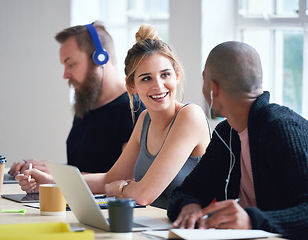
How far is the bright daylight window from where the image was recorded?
13.1 ft

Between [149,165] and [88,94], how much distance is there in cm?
108

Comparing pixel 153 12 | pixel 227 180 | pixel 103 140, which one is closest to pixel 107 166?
pixel 103 140

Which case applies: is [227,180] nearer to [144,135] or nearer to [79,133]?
[144,135]

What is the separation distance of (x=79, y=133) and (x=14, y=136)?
7.64 feet

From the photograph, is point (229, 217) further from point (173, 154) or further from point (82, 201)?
point (173, 154)

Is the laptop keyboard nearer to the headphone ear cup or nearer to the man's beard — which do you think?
the man's beard

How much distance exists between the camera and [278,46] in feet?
13.7

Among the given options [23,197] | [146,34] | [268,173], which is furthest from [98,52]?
[268,173]

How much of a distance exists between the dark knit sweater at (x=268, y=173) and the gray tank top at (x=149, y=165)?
380 mm

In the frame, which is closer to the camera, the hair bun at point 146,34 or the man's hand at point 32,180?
the man's hand at point 32,180

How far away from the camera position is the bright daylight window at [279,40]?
3.99 meters

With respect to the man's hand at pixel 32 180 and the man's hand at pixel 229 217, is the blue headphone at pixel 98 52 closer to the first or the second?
the man's hand at pixel 32 180

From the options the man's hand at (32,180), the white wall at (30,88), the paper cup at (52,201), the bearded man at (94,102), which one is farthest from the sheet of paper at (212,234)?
the white wall at (30,88)

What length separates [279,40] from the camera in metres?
4.16
